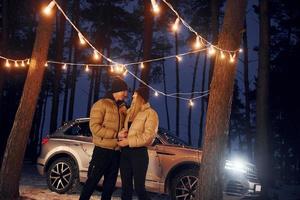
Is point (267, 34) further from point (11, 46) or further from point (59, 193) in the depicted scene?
point (11, 46)

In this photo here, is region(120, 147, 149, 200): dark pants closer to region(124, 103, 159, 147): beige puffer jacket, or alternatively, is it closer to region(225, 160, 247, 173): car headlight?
region(124, 103, 159, 147): beige puffer jacket

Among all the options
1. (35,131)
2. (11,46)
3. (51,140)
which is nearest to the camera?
(51,140)

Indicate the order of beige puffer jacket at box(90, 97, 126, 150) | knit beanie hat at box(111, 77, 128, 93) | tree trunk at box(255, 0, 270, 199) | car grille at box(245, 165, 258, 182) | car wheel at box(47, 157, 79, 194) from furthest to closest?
tree trunk at box(255, 0, 270, 199), car wheel at box(47, 157, 79, 194), car grille at box(245, 165, 258, 182), knit beanie hat at box(111, 77, 128, 93), beige puffer jacket at box(90, 97, 126, 150)

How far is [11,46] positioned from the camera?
25.9 metres

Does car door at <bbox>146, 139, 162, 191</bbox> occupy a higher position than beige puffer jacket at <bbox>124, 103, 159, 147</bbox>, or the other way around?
beige puffer jacket at <bbox>124, 103, 159, 147</bbox>

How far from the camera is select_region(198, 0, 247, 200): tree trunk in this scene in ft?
22.5

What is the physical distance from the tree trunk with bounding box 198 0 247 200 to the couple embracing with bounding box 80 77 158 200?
1077 millimetres

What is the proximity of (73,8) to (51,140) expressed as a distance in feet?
61.0

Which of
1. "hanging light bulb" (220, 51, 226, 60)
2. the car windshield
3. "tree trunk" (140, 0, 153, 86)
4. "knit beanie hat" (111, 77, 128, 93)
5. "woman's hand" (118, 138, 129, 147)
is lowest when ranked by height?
"woman's hand" (118, 138, 129, 147)

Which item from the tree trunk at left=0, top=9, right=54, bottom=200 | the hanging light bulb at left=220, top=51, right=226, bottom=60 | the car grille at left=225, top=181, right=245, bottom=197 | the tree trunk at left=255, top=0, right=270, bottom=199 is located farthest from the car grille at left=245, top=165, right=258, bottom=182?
the tree trunk at left=0, top=9, right=54, bottom=200

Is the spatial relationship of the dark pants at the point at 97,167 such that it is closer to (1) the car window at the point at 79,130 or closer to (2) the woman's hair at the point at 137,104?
(2) the woman's hair at the point at 137,104

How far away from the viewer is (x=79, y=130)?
10.4 meters

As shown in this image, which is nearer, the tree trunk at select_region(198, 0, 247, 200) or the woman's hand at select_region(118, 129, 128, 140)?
the woman's hand at select_region(118, 129, 128, 140)

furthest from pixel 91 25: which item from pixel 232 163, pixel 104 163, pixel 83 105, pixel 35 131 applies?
pixel 83 105
